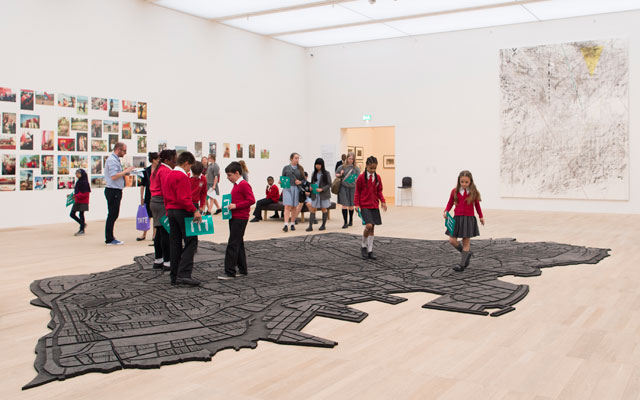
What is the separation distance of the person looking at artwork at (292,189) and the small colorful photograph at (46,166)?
5466 mm

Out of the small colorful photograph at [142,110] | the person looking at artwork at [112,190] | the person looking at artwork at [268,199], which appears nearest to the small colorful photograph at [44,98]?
the small colorful photograph at [142,110]

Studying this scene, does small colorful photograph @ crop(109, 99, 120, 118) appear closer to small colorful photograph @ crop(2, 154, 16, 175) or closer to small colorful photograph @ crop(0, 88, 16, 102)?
small colorful photograph @ crop(0, 88, 16, 102)

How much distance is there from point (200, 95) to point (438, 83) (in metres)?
7.62

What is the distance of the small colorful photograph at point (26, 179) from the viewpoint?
42.9 ft

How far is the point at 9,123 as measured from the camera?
1283 centimetres

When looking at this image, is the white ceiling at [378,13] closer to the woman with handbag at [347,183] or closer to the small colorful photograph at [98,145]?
the small colorful photograph at [98,145]

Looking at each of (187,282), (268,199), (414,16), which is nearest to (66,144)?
(268,199)

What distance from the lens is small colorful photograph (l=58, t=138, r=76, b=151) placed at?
13.8m

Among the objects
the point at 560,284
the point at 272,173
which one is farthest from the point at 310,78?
the point at 560,284

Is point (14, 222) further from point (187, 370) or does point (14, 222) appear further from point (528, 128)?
point (528, 128)

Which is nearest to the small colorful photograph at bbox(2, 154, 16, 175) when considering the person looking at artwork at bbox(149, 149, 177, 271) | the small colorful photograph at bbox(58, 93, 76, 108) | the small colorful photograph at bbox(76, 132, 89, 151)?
the small colorful photograph at bbox(76, 132, 89, 151)

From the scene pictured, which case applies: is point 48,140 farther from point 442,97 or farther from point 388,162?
point 388,162

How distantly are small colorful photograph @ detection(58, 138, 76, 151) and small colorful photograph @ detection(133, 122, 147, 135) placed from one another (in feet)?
5.80

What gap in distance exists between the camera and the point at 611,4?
52.5 feet
